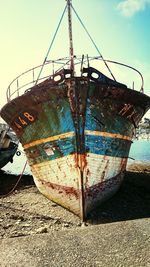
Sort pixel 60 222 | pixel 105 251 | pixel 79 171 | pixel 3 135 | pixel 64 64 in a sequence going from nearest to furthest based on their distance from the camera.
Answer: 1. pixel 105 251
2. pixel 60 222
3. pixel 79 171
4. pixel 64 64
5. pixel 3 135

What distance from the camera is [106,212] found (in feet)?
22.6

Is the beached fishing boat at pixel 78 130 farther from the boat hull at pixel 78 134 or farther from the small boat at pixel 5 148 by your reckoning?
the small boat at pixel 5 148

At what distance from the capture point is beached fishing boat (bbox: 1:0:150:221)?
679 centimetres

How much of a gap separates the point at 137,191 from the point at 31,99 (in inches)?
173

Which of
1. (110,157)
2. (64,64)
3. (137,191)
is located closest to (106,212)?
(110,157)

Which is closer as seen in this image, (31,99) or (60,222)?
(60,222)

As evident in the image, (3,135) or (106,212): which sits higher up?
(3,135)

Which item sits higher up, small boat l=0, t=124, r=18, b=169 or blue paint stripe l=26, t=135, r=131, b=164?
blue paint stripe l=26, t=135, r=131, b=164

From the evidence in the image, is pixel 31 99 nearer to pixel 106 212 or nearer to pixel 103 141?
pixel 103 141

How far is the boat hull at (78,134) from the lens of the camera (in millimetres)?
6781

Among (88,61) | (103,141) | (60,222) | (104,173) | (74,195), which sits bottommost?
(60,222)

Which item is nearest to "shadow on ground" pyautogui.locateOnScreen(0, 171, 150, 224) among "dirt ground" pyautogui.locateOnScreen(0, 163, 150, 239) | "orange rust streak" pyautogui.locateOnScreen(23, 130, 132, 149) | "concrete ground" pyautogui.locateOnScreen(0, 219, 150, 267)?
"dirt ground" pyautogui.locateOnScreen(0, 163, 150, 239)

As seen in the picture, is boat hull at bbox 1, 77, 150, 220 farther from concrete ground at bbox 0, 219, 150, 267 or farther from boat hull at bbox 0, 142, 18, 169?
boat hull at bbox 0, 142, 18, 169

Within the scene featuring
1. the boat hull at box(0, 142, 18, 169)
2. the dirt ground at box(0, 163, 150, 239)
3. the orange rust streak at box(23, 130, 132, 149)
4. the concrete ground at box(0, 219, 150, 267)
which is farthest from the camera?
the boat hull at box(0, 142, 18, 169)
